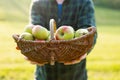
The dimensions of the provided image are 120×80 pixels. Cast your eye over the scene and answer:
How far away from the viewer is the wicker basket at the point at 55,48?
385cm

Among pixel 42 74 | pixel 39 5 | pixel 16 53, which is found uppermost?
pixel 39 5

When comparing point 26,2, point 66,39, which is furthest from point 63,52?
point 26,2

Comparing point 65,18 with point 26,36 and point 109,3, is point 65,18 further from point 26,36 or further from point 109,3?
point 109,3

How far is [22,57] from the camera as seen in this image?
12.5 m

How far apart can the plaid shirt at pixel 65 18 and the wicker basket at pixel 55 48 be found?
688mm

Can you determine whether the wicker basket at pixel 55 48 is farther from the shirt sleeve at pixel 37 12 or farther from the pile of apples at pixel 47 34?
the shirt sleeve at pixel 37 12

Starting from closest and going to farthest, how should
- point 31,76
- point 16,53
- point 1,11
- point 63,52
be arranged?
point 63,52 < point 31,76 < point 16,53 < point 1,11

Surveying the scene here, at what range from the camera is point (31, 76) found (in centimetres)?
895

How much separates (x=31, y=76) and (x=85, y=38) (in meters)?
5.12

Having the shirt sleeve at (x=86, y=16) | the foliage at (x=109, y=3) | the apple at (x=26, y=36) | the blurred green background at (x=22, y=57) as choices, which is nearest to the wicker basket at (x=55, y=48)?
the apple at (x=26, y=36)

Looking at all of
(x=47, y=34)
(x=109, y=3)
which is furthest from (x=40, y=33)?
(x=109, y=3)

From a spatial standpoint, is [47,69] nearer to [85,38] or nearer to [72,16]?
[72,16]

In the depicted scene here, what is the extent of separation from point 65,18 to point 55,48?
37.9 inches

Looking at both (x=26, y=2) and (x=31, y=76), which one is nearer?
(x=31, y=76)
